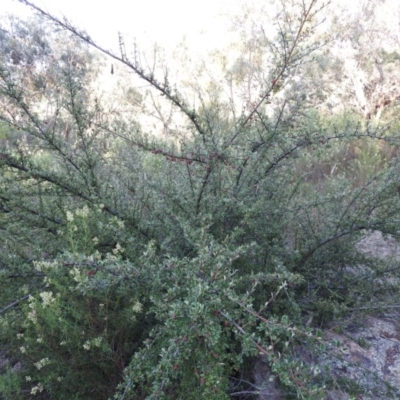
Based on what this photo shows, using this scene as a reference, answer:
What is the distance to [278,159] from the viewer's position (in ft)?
7.03

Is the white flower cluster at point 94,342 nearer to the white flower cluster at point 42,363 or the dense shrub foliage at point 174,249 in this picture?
the dense shrub foliage at point 174,249

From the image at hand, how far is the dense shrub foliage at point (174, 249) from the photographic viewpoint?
57.2 inches

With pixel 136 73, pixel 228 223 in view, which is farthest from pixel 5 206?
pixel 228 223

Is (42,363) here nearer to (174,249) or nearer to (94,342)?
(94,342)

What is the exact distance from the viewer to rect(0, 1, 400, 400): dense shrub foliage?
1.45m

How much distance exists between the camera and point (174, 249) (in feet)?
6.72

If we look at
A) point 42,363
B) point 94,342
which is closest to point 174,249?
point 94,342

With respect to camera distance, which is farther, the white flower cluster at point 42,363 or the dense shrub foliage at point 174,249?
the white flower cluster at point 42,363

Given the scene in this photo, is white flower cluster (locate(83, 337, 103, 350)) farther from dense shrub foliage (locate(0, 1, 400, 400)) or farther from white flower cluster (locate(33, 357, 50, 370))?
white flower cluster (locate(33, 357, 50, 370))

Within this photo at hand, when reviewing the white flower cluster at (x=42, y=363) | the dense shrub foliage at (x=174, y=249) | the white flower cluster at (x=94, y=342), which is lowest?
the white flower cluster at (x=42, y=363)

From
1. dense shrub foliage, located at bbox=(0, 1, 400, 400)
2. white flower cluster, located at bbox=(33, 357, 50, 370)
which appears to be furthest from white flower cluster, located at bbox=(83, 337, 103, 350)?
white flower cluster, located at bbox=(33, 357, 50, 370)

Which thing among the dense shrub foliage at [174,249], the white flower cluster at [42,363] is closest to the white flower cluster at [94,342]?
the dense shrub foliage at [174,249]

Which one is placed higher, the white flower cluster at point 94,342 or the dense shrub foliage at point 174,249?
the dense shrub foliage at point 174,249

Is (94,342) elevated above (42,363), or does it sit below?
above
